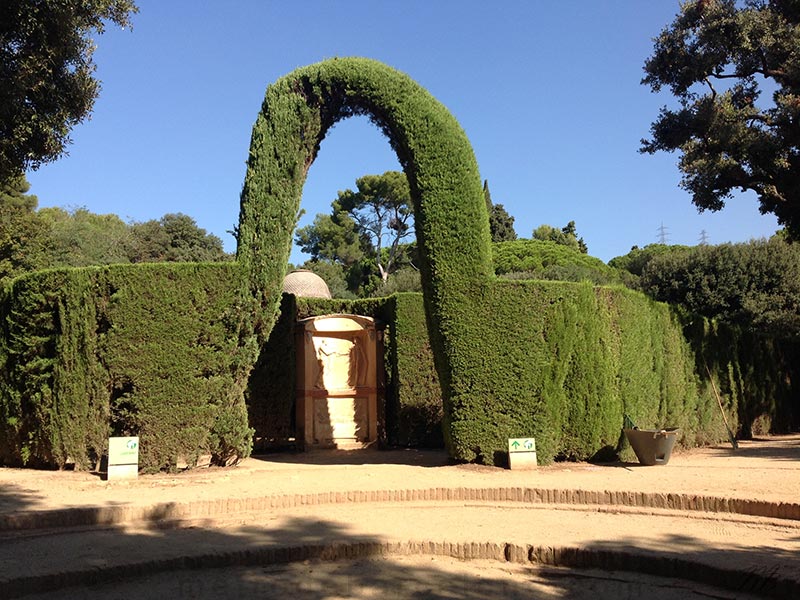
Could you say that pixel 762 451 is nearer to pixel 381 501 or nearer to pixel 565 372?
pixel 565 372

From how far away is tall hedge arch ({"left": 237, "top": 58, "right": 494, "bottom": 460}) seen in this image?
9.59 meters

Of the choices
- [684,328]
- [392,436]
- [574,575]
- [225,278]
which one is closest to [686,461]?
[684,328]

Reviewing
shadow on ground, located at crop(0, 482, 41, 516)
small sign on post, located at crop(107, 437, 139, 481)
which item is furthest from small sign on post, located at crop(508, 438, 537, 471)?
shadow on ground, located at crop(0, 482, 41, 516)

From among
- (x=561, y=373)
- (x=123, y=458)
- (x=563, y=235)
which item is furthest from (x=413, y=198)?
(x=563, y=235)

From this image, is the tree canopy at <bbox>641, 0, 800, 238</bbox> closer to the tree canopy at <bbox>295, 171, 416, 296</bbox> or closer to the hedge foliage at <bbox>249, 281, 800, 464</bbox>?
the hedge foliage at <bbox>249, 281, 800, 464</bbox>

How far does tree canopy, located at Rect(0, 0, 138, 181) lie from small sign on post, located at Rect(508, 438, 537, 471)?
8.03 m

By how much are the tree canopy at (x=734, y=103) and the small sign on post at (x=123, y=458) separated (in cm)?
1116

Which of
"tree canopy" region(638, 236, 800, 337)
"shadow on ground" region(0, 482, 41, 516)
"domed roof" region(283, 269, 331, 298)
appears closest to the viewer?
"shadow on ground" region(0, 482, 41, 516)

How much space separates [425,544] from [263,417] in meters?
7.45

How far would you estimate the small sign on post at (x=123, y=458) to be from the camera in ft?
27.7

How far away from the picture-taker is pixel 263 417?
12.3 meters

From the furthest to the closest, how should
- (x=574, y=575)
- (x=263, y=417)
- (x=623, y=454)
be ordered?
(x=263, y=417), (x=623, y=454), (x=574, y=575)

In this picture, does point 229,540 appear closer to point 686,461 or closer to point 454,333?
point 454,333

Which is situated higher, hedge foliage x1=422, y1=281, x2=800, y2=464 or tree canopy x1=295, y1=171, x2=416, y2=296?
tree canopy x1=295, y1=171, x2=416, y2=296
